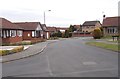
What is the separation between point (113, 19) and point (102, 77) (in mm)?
64449

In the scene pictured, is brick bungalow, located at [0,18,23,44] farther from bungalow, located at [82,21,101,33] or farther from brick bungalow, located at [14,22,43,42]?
bungalow, located at [82,21,101,33]

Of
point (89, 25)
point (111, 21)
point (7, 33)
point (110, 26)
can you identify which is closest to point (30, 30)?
point (7, 33)

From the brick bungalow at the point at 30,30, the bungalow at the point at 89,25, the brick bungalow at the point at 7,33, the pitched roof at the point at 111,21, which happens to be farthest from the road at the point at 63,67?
the bungalow at the point at 89,25

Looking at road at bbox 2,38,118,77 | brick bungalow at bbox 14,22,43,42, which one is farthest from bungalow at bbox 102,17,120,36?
road at bbox 2,38,118,77

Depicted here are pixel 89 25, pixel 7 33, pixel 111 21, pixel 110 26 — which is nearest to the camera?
pixel 7 33

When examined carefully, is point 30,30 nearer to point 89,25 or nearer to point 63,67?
point 63,67

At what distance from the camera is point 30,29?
59.3m

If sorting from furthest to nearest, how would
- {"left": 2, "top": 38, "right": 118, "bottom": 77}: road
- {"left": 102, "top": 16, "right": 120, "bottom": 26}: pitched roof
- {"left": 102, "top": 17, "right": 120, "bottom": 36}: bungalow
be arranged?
{"left": 102, "top": 16, "right": 120, "bottom": 26}: pitched roof < {"left": 102, "top": 17, "right": 120, "bottom": 36}: bungalow < {"left": 2, "top": 38, "right": 118, "bottom": 77}: road

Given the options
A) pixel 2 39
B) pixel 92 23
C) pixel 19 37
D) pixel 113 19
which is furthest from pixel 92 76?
pixel 92 23

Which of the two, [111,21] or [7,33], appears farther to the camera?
[111,21]

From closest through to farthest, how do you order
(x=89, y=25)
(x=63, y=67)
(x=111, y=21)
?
(x=63, y=67) → (x=111, y=21) → (x=89, y=25)

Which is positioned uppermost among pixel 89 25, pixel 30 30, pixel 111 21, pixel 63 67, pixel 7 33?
pixel 89 25

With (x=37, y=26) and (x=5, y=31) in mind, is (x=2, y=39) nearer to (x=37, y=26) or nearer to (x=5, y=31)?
(x=5, y=31)

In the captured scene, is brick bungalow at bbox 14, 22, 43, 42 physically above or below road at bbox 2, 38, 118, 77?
above
